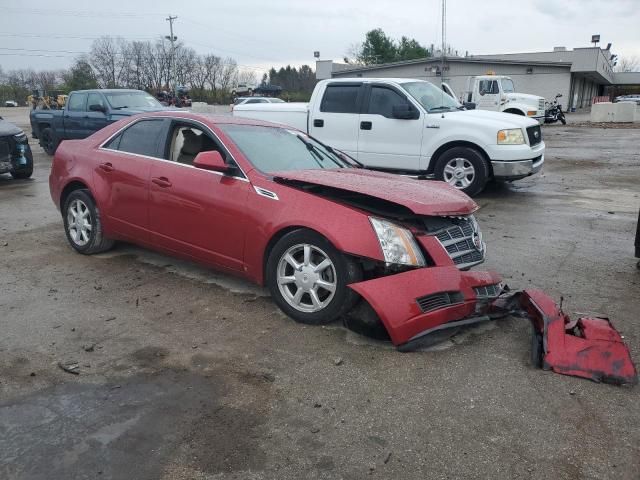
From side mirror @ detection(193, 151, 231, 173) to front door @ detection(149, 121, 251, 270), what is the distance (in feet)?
0.33

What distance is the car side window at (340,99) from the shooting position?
32.9 feet

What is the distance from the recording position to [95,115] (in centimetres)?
1452

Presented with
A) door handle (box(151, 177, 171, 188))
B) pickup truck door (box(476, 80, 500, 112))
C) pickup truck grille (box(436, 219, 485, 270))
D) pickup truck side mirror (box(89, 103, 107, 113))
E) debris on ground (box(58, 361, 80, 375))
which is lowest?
debris on ground (box(58, 361, 80, 375))

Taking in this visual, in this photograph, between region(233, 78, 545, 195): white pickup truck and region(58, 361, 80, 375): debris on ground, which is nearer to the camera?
region(58, 361, 80, 375): debris on ground

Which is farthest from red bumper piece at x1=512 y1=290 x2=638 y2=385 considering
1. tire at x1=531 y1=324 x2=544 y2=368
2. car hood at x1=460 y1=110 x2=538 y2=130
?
car hood at x1=460 y1=110 x2=538 y2=130

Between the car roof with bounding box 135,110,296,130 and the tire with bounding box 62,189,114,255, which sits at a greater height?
the car roof with bounding box 135,110,296,130

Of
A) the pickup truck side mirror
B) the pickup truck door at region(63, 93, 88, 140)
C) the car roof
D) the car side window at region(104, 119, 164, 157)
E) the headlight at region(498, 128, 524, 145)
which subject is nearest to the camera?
the car roof

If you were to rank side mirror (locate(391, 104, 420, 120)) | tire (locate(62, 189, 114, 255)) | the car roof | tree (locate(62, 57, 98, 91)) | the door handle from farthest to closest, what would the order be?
tree (locate(62, 57, 98, 91)) → side mirror (locate(391, 104, 420, 120)) → tire (locate(62, 189, 114, 255)) → the car roof → the door handle

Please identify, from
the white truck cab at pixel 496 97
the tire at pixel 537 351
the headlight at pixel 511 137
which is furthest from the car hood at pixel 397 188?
the white truck cab at pixel 496 97

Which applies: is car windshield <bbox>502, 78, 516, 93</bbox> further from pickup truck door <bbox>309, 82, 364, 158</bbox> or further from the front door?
the front door

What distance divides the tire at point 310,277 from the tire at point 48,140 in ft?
45.7

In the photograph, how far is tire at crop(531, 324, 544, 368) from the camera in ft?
11.9

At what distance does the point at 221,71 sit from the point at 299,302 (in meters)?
84.9

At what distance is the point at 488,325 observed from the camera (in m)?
4.30
